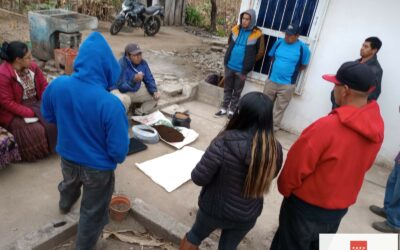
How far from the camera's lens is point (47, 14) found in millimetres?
6742

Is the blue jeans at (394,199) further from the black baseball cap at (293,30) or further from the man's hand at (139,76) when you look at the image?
the man's hand at (139,76)

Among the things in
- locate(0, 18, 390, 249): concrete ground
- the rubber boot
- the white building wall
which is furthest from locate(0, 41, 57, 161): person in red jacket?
the white building wall

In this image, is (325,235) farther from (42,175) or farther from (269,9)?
(269,9)

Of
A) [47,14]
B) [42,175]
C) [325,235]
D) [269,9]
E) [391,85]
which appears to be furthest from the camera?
[47,14]

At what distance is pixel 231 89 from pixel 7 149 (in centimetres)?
377

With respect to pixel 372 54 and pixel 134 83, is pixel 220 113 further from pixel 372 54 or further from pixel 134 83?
pixel 372 54

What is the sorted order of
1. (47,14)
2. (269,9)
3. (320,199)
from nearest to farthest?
(320,199) → (269,9) → (47,14)

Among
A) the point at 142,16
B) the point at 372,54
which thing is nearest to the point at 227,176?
the point at 372,54

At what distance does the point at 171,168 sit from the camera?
13.6ft

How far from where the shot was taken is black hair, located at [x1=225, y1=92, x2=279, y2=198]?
1.90 meters

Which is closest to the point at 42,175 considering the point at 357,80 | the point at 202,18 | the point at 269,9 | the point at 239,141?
the point at 239,141

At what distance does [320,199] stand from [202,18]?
13.9m

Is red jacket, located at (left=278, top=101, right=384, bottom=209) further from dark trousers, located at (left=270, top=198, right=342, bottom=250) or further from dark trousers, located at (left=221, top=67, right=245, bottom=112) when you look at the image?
dark trousers, located at (left=221, top=67, right=245, bottom=112)

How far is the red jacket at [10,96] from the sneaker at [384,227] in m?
4.09
